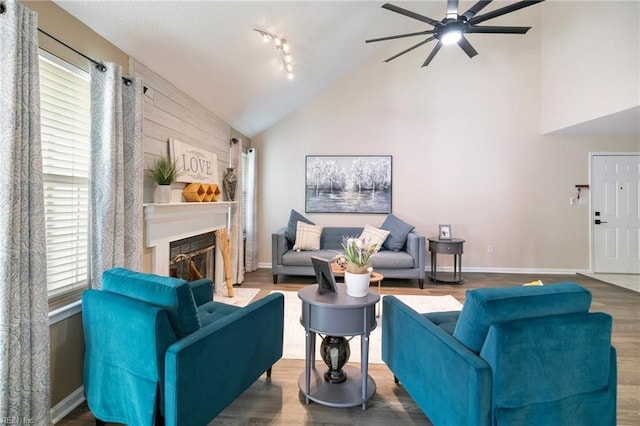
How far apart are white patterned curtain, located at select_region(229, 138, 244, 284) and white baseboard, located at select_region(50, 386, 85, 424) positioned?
2501 millimetres

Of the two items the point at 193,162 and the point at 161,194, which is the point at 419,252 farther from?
the point at 161,194

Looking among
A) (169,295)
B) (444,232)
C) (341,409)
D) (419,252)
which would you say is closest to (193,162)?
(169,295)

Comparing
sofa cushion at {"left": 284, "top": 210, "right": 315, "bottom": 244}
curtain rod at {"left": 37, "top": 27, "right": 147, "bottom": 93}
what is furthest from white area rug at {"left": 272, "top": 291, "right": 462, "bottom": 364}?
curtain rod at {"left": 37, "top": 27, "right": 147, "bottom": 93}

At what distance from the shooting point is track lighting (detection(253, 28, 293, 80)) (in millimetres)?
2939

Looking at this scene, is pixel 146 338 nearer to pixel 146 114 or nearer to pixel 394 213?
pixel 146 114

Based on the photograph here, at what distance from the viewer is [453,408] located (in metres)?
1.33

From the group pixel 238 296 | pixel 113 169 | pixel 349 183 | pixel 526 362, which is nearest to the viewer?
pixel 526 362

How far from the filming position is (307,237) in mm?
4820

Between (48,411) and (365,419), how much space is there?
1.64 m

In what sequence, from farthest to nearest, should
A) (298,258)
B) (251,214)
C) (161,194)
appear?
(251,214) → (298,258) → (161,194)

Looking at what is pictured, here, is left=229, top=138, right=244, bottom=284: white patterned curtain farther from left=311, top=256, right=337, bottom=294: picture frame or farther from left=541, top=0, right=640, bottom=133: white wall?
left=541, top=0, right=640, bottom=133: white wall

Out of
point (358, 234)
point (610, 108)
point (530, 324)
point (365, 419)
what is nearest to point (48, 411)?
point (365, 419)

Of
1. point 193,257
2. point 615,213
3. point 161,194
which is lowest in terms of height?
point 193,257

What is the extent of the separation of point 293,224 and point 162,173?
8.35ft
